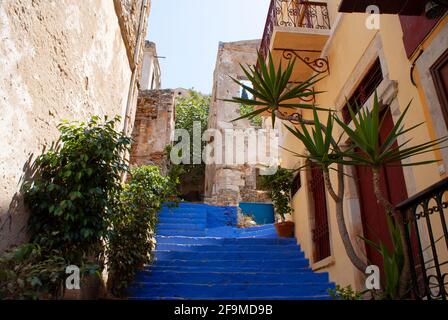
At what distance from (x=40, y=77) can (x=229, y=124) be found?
504 inches

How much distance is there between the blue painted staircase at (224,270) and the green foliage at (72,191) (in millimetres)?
1901

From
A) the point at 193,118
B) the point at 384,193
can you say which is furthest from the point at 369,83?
the point at 193,118

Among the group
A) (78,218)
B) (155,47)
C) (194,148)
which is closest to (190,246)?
(78,218)

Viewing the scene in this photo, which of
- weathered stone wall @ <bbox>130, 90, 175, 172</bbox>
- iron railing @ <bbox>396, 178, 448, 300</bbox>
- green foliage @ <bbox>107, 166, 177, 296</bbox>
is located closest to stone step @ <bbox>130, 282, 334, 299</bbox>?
green foliage @ <bbox>107, 166, 177, 296</bbox>

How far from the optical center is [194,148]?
60.5 feet

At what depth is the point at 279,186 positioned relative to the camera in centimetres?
719

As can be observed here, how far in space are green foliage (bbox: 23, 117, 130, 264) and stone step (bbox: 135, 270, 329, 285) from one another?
201cm

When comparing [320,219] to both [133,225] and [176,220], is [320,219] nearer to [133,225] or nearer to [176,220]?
[133,225]

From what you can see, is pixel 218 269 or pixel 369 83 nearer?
pixel 369 83

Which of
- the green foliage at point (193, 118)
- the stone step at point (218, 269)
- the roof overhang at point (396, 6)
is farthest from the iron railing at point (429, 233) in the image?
the green foliage at point (193, 118)

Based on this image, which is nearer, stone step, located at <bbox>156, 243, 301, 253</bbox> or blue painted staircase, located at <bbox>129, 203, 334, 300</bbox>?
blue painted staircase, located at <bbox>129, 203, 334, 300</bbox>

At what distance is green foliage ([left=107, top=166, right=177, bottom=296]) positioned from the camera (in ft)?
13.6

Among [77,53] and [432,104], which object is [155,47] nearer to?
[77,53]

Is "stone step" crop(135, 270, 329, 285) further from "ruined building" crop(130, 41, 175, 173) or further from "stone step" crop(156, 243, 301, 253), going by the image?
"ruined building" crop(130, 41, 175, 173)
